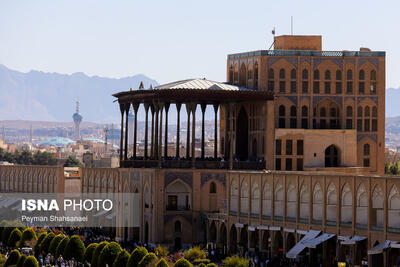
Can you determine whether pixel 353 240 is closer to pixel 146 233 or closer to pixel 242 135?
pixel 146 233

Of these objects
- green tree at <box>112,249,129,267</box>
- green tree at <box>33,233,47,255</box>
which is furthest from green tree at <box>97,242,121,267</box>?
green tree at <box>33,233,47,255</box>

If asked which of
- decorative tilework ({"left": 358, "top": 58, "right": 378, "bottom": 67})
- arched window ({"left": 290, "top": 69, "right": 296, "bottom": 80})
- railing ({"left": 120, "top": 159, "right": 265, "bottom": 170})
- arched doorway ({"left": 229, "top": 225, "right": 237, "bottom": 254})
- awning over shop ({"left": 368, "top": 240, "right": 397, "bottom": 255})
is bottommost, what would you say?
arched doorway ({"left": 229, "top": 225, "right": 237, "bottom": 254})

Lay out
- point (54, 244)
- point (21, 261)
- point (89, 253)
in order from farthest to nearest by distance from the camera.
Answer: point (54, 244)
point (89, 253)
point (21, 261)

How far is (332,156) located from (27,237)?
26983mm

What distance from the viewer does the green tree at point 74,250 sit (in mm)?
63500

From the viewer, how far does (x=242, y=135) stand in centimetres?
8556

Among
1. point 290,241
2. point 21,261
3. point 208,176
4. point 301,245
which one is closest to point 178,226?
point 208,176

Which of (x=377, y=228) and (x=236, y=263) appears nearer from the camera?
(x=236, y=263)

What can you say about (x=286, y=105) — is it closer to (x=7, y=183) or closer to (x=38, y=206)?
(x=38, y=206)

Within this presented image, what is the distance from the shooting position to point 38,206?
105312 mm

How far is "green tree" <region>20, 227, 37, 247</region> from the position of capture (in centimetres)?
7256

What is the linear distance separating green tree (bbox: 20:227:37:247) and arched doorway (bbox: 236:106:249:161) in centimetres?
2078

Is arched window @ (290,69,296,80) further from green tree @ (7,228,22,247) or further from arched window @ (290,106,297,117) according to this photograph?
green tree @ (7,228,22,247)

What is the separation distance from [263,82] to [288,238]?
925 inches
